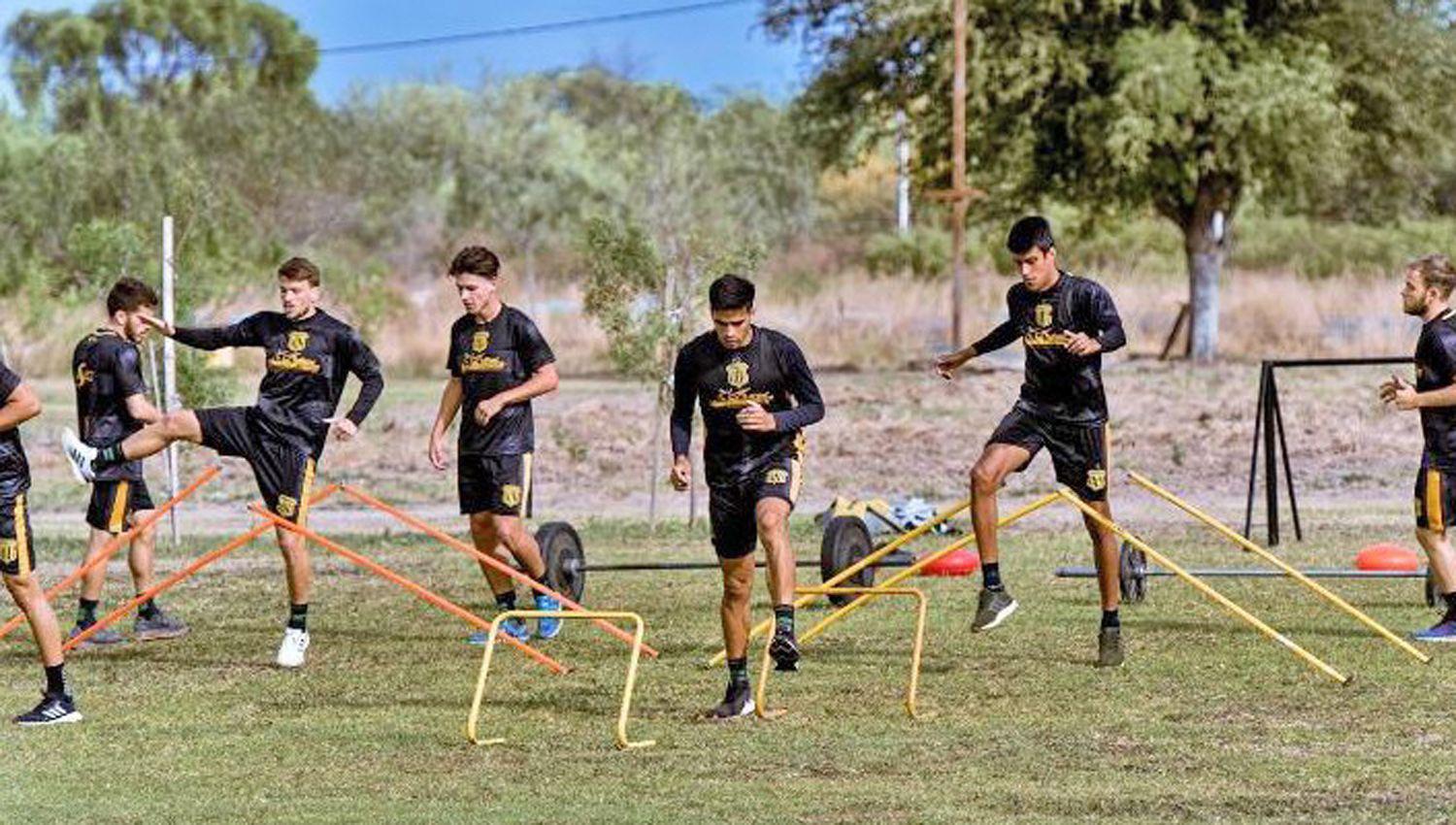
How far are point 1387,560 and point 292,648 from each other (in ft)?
23.1

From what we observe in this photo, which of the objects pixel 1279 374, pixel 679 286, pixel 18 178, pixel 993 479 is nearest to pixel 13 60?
pixel 18 178

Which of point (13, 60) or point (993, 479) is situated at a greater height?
point (13, 60)

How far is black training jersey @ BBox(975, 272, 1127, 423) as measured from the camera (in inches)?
516

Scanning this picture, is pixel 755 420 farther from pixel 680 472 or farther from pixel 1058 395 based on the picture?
pixel 1058 395

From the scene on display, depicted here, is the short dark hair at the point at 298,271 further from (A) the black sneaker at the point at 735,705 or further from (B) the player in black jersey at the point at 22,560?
(A) the black sneaker at the point at 735,705

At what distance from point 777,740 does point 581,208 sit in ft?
201

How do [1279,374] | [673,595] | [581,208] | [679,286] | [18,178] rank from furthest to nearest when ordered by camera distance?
[581,208] → [18,178] → [1279,374] → [679,286] → [673,595]

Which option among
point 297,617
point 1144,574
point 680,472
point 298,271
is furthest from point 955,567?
point 680,472

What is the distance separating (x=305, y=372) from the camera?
13922 millimetres

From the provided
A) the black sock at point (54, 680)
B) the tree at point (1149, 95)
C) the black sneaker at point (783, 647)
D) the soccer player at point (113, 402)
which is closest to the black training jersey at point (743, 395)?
the black sneaker at point (783, 647)

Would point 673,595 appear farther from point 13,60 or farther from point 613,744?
point 13,60

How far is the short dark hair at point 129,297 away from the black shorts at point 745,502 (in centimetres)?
416

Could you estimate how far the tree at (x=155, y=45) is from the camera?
90.2m

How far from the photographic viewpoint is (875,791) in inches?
384
